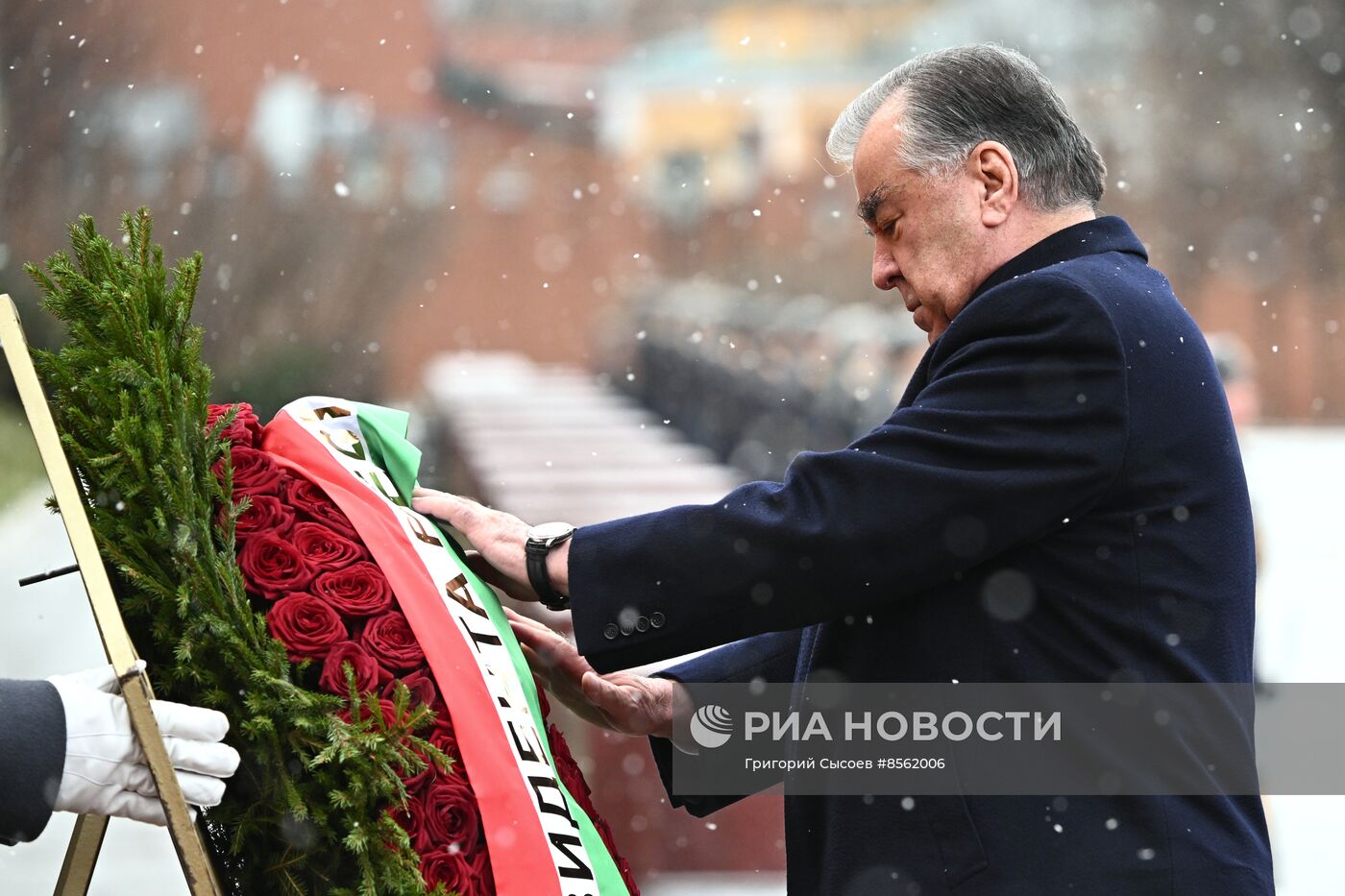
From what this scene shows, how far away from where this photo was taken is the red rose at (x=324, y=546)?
1854 millimetres

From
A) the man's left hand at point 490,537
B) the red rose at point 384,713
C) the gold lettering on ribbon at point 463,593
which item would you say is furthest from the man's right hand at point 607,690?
the red rose at point 384,713

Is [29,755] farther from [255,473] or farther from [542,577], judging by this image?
[542,577]

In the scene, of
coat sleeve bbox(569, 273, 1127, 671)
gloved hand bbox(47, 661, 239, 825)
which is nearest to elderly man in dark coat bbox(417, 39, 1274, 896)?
coat sleeve bbox(569, 273, 1127, 671)

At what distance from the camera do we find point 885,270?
2199mm

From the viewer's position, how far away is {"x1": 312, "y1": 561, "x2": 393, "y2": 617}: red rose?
1827mm

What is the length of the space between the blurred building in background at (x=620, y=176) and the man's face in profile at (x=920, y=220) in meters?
6.53

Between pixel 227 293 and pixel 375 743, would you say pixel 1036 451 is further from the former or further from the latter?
pixel 227 293

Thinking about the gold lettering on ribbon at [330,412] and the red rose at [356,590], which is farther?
the gold lettering on ribbon at [330,412]

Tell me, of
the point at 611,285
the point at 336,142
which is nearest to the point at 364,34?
the point at 336,142

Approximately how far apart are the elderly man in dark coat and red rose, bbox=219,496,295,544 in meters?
0.33

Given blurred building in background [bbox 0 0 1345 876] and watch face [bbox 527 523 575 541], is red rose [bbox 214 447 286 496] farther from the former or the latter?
blurred building in background [bbox 0 0 1345 876]

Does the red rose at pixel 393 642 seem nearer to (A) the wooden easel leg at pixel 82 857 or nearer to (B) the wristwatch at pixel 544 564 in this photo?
(B) the wristwatch at pixel 544 564

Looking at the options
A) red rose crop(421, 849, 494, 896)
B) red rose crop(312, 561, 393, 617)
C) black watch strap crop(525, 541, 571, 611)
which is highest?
black watch strap crop(525, 541, 571, 611)

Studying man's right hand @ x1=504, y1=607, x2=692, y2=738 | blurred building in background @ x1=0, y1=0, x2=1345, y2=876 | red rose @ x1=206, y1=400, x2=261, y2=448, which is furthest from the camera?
blurred building in background @ x1=0, y1=0, x2=1345, y2=876
